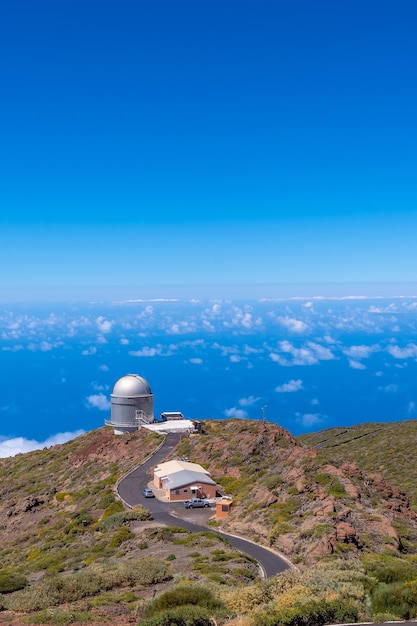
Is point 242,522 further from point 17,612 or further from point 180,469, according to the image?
point 17,612

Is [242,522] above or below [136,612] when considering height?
below

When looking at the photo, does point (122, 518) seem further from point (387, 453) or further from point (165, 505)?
point (387, 453)

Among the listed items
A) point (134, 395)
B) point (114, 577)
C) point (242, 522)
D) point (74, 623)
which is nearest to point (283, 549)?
point (242, 522)

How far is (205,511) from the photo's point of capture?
3356cm

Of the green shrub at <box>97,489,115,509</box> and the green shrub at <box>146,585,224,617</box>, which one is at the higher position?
the green shrub at <box>146,585,224,617</box>

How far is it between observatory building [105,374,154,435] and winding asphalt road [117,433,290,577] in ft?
25.3

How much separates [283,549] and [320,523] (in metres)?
2.24

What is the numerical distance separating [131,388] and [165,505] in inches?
1003

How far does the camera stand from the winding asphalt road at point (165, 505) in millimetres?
23314

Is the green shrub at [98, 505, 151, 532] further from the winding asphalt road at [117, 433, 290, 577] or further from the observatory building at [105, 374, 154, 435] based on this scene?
the observatory building at [105, 374, 154, 435]

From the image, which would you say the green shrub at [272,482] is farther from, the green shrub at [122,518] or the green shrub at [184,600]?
the green shrub at [184,600]

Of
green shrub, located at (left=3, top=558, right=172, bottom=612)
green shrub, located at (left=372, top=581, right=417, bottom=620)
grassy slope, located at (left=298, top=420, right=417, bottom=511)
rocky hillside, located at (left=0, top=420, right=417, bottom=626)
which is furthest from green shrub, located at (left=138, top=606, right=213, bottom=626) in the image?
grassy slope, located at (left=298, top=420, right=417, bottom=511)

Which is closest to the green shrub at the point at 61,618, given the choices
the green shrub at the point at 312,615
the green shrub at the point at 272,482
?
the green shrub at the point at 312,615

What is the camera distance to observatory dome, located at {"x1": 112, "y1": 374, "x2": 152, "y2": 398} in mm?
58775
